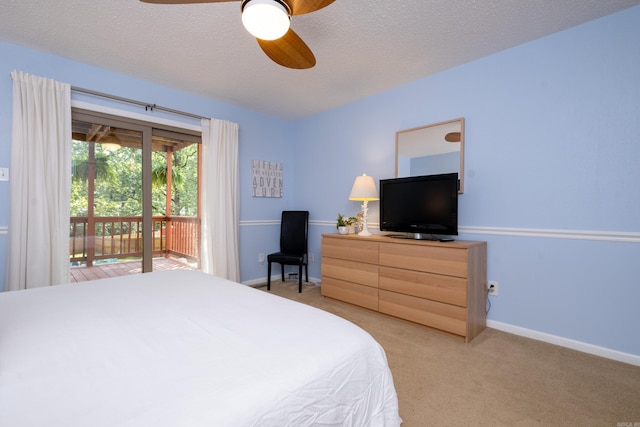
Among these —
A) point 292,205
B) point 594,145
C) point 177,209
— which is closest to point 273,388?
point 594,145

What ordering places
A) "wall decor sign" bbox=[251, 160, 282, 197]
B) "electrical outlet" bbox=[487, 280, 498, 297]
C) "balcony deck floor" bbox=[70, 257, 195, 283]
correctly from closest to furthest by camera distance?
"electrical outlet" bbox=[487, 280, 498, 297] < "balcony deck floor" bbox=[70, 257, 195, 283] < "wall decor sign" bbox=[251, 160, 282, 197]

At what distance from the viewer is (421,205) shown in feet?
9.09

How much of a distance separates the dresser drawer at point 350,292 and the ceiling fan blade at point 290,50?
2156 millimetres

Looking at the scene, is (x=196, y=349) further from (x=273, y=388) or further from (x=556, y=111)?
(x=556, y=111)

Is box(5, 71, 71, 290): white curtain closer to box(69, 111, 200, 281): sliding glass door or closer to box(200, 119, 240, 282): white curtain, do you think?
box(69, 111, 200, 281): sliding glass door

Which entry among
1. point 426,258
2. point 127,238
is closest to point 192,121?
point 127,238

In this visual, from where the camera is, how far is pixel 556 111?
7.43ft

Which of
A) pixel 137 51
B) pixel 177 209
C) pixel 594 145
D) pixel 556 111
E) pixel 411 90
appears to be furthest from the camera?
pixel 177 209

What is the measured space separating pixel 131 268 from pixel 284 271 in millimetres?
1959

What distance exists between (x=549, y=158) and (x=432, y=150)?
3.17ft

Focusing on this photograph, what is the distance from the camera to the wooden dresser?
2297 millimetres

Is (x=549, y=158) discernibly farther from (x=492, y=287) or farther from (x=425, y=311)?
(x=425, y=311)

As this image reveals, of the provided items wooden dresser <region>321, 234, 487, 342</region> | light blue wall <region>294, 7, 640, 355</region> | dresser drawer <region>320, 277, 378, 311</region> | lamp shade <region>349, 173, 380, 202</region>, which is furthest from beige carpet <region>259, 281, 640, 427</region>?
lamp shade <region>349, 173, 380, 202</region>

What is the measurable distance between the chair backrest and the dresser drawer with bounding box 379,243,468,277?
1421 millimetres
